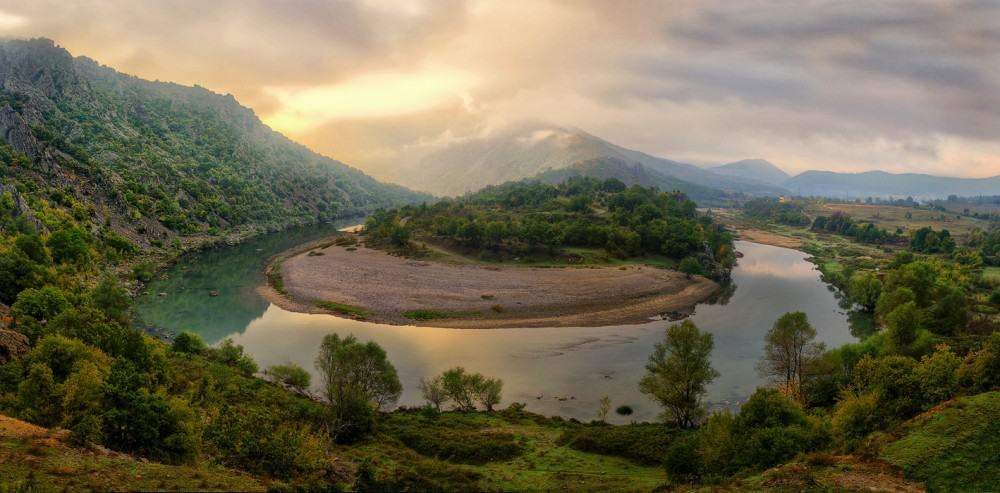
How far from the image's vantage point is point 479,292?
93.8 metres

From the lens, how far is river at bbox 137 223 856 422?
54.4 metres

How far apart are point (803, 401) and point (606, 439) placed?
771 inches

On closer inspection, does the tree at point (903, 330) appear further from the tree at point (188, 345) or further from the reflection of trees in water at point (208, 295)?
the reflection of trees in water at point (208, 295)

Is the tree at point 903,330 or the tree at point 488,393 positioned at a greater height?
the tree at point 903,330

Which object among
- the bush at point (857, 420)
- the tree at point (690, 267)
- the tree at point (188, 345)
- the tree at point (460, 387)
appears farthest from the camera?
the tree at point (690, 267)

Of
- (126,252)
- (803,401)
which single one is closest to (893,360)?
(803,401)

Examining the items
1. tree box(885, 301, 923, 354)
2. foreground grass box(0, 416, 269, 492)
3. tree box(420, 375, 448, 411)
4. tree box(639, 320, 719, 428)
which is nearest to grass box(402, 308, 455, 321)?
tree box(420, 375, 448, 411)

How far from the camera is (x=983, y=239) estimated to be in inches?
6181

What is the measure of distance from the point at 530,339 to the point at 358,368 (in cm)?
3311

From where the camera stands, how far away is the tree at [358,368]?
43.4m

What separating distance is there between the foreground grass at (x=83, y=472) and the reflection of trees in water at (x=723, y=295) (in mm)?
93515

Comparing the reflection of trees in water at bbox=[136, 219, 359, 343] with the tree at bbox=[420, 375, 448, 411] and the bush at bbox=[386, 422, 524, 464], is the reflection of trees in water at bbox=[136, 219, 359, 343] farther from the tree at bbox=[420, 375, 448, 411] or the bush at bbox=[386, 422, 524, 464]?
the bush at bbox=[386, 422, 524, 464]

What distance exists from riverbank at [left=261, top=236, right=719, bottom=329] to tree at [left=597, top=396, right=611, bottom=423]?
89.5 feet

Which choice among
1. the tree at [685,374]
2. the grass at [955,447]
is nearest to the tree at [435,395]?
the tree at [685,374]
